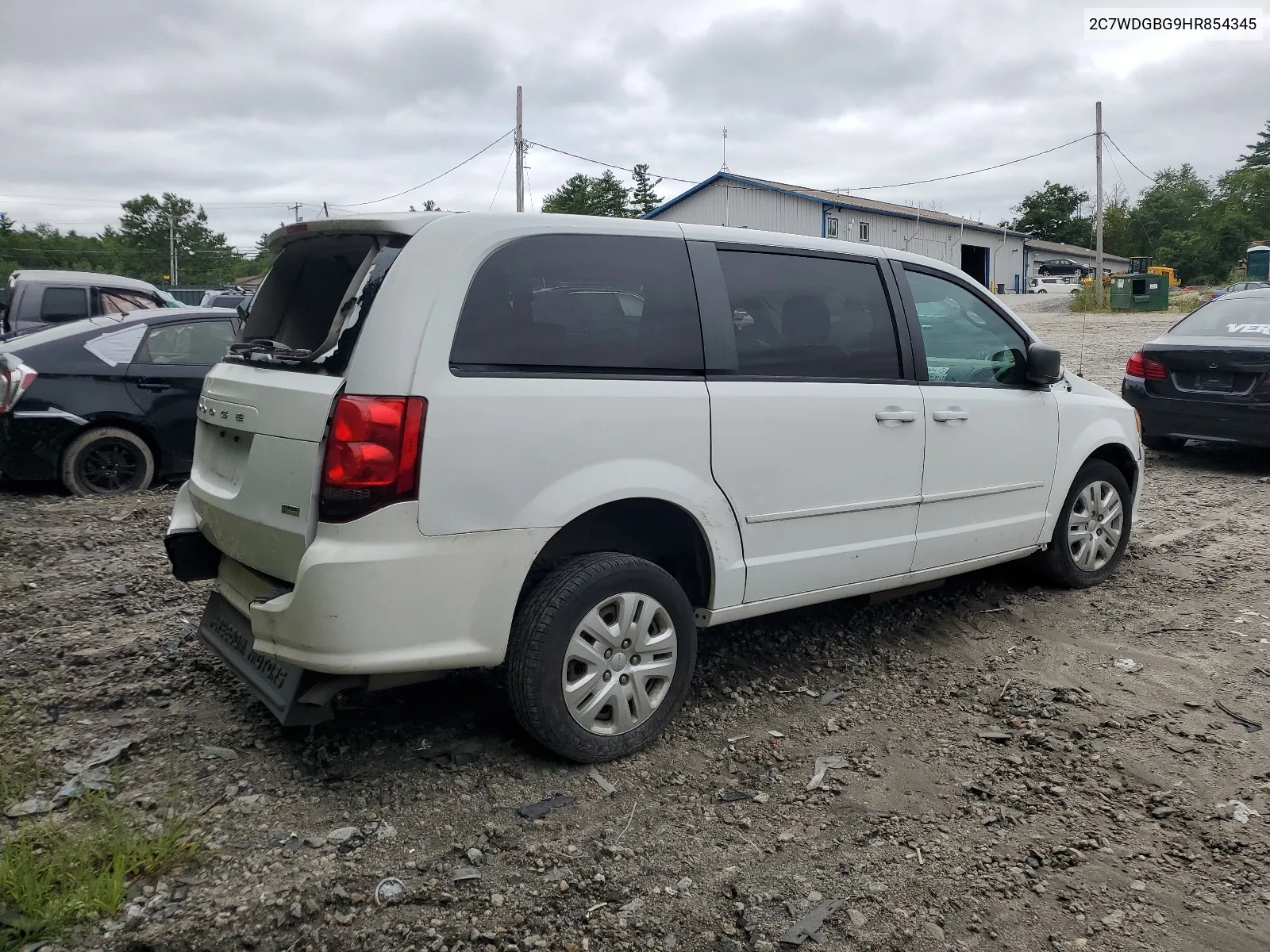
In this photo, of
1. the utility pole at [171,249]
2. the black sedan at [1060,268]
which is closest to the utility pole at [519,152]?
the black sedan at [1060,268]

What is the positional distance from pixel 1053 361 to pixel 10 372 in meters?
6.91

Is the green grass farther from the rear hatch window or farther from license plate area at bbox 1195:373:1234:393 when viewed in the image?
license plate area at bbox 1195:373:1234:393

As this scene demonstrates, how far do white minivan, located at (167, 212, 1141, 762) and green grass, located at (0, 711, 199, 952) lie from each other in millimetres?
509

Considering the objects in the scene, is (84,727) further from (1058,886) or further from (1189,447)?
(1189,447)

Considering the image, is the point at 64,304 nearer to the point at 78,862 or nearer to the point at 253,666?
the point at 253,666

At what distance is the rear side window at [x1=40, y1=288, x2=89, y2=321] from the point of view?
39.9 ft

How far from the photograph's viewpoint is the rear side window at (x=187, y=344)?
25.9 feet

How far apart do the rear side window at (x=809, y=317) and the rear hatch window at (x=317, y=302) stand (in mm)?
1331

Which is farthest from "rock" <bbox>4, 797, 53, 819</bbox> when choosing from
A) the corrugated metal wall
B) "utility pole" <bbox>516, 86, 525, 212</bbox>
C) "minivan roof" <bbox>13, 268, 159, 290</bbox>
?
the corrugated metal wall

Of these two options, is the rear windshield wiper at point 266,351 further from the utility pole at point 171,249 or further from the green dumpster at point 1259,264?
the utility pole at point 171,249

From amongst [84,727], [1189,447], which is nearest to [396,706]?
[84,727]

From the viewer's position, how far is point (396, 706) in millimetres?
3934

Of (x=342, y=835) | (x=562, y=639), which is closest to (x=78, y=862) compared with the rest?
(x=342, y=835)

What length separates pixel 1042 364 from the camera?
4.85 m
